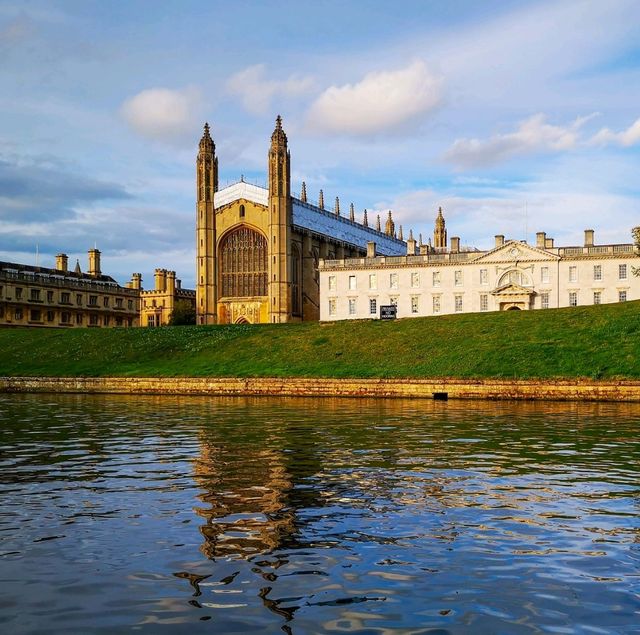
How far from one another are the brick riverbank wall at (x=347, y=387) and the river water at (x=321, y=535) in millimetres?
17937

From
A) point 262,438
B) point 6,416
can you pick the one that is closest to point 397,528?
point 262,438

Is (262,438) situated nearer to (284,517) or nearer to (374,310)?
(284,517)

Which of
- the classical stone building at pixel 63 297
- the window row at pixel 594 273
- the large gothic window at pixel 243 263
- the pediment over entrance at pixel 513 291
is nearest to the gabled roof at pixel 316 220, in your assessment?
the large gothic window at pixel 243 263

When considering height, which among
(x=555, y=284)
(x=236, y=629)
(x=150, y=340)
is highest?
(x=555, y=284)

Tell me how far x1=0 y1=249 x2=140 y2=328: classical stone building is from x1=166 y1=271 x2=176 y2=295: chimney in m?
11.8

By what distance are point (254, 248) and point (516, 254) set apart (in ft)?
116

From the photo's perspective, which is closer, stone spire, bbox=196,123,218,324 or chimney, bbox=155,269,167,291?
stone spire, bbox=196,123,218,324

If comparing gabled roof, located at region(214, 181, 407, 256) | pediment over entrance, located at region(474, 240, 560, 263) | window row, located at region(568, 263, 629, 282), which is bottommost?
window row, located at region(568, 263, 629, 282)

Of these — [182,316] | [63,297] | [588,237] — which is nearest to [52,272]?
[63,297]

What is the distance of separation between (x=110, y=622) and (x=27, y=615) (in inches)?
32.6

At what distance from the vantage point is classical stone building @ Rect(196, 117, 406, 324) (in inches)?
4055

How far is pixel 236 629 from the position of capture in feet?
23.9

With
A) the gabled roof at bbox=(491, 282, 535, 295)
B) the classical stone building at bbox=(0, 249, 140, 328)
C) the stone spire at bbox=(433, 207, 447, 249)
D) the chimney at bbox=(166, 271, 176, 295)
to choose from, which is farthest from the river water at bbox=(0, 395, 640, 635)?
the stone spire at bbox=(433, 207, 447, 249)

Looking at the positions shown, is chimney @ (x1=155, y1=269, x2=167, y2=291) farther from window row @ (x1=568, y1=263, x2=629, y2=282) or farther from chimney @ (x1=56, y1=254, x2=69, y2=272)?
window row @ (x1=568, y1=263, x2=629, y2=282)
